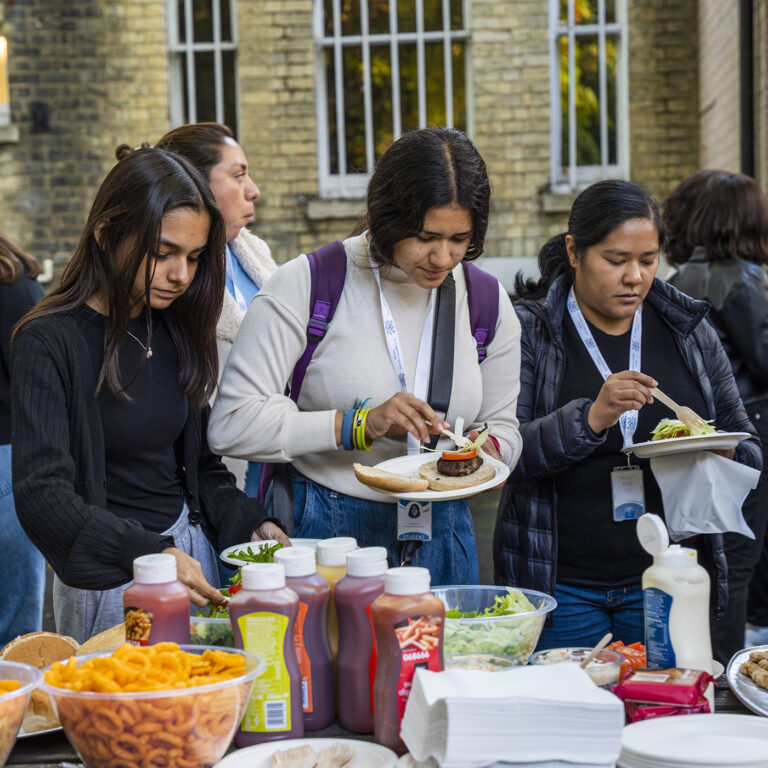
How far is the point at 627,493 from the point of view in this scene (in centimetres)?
318

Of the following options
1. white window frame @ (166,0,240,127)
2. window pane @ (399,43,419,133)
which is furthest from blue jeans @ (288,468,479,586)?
white window frame @ (166,0,240,127)

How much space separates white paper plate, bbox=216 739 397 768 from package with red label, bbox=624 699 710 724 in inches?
18.1

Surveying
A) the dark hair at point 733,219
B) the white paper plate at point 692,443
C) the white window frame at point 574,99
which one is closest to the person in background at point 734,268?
the dark hair at point 733,219

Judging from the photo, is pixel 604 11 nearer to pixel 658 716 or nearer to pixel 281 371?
pixel 281 371

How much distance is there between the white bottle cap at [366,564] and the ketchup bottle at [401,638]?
0.08 meters

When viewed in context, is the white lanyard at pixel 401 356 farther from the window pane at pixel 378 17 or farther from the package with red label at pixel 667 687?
the window pane at pixel 378 17

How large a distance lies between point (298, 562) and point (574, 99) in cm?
953

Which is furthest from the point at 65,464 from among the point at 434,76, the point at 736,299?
the point at 434,76

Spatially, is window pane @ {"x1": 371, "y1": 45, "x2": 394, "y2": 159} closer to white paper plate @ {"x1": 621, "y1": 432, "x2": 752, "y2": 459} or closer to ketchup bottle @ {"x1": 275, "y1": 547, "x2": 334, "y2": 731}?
white paper plate @ {"x1": 621, "y1": 432, "x2": 752, "y2": 459}

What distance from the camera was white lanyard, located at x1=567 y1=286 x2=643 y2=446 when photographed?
3.23 m

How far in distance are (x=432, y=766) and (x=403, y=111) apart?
9.71 metres

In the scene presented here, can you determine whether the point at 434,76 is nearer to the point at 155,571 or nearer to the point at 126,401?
the point at 126,401

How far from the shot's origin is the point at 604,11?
10.6m

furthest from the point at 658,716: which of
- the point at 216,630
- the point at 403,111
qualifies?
the point at 403,111
